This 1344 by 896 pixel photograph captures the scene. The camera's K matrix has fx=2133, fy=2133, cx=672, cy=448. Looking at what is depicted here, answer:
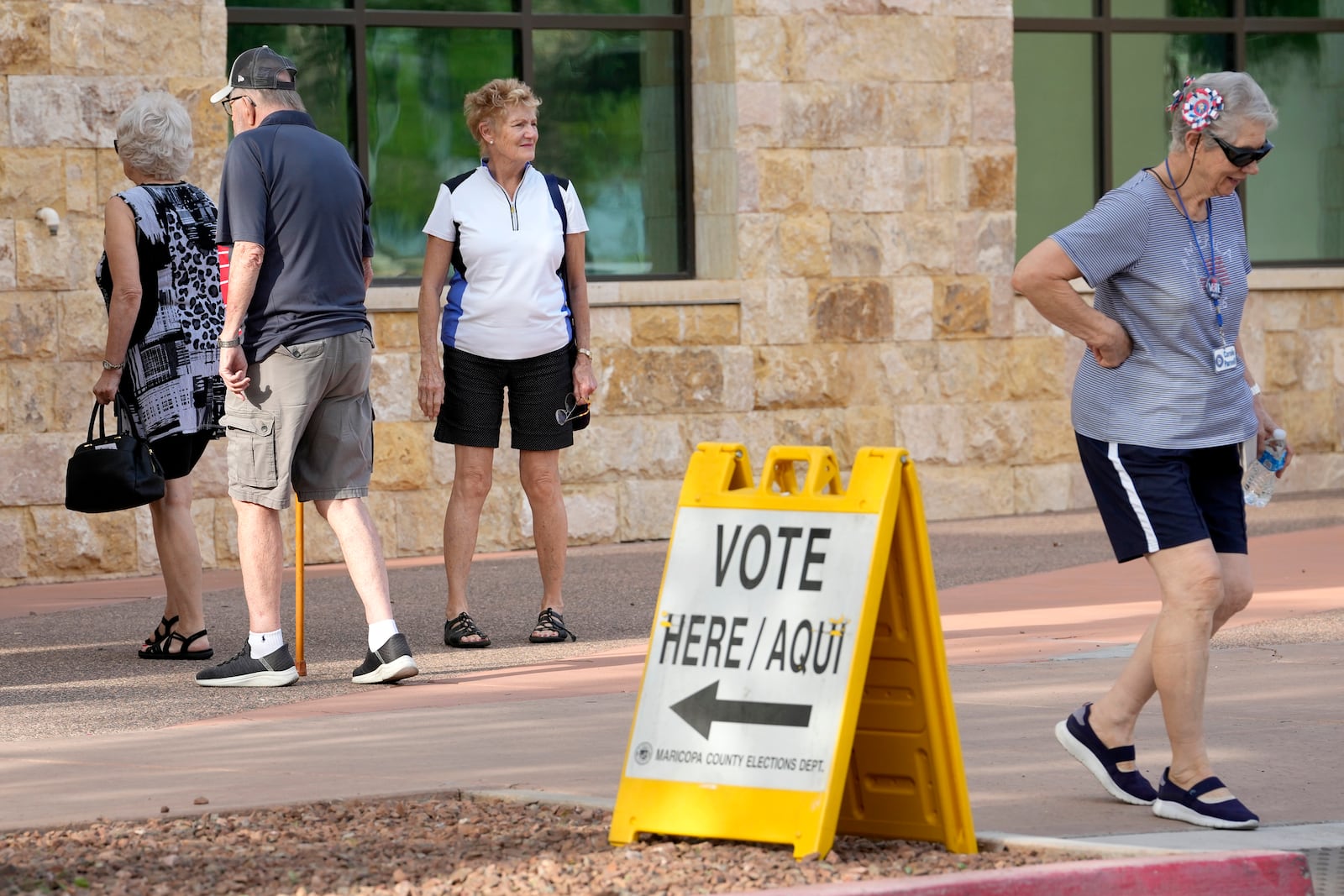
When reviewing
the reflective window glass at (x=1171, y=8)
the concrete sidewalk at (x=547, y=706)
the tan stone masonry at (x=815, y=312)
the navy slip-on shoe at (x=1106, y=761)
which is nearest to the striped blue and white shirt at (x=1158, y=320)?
the navy slip-on shoe at (x=1106, y=761)

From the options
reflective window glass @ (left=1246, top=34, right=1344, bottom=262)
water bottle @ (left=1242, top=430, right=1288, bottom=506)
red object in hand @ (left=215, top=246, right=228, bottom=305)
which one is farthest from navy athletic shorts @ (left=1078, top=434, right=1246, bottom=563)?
reflective window glass @ (left=1246, top=34, right=1344, bottom=262)

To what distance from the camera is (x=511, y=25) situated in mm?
12211

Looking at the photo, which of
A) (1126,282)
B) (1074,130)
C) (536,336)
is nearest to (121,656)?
(536,336)

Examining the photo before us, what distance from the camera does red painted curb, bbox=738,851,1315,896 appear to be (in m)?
4.23

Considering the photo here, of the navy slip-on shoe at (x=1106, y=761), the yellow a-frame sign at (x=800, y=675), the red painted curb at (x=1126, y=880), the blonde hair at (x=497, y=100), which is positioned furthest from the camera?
the blonde hair at (x=497, y=100)

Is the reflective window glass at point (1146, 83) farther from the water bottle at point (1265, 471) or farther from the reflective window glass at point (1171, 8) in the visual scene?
the water bottle at point (1265, 471)

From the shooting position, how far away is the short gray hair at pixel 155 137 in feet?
25.7

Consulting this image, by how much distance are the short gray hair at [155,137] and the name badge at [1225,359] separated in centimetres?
423

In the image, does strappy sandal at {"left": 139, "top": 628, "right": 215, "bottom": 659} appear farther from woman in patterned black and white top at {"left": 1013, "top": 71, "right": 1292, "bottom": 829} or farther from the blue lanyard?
the blue lanyard

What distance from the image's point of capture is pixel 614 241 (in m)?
12.7

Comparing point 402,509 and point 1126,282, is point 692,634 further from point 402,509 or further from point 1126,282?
point 402,509

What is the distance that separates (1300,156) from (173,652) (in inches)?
367

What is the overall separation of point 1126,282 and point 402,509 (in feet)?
22.1

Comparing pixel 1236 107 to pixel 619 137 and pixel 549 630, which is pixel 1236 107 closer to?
pixel 549 630
